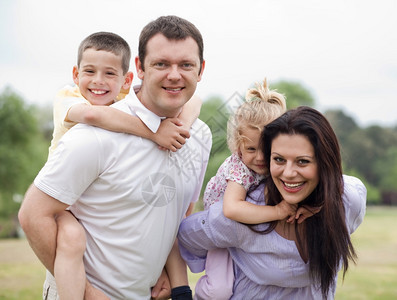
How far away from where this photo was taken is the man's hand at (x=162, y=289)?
321 cm

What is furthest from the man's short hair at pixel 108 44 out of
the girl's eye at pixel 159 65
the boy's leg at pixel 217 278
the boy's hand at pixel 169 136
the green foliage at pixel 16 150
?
the green foliage at pixel 16 150

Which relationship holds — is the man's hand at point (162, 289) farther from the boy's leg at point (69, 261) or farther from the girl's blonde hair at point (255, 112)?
the girl's blonde hair at point (255, 112)

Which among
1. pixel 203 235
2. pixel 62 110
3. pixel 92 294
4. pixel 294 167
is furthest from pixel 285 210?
pixel 62 110

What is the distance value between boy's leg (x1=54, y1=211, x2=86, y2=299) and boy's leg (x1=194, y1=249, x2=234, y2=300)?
0.78m

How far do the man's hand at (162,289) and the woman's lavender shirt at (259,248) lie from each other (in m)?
0.25

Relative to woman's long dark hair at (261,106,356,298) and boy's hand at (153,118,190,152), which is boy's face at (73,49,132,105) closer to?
boy's hand at (153,118,190,152)

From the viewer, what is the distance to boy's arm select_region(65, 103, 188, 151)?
2908 mm

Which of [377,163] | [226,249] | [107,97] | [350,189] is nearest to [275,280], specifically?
[226,249]

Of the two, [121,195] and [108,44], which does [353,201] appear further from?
[108,44]

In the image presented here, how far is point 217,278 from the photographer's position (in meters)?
3.17

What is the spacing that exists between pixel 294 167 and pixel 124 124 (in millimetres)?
989

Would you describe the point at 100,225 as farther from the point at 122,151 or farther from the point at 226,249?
the point at 226,249

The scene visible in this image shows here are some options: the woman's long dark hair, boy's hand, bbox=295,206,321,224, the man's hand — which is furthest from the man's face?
the man's hand

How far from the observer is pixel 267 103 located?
325 cm
